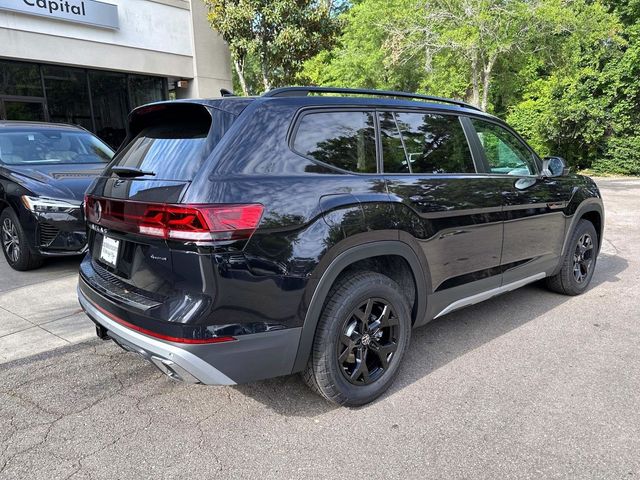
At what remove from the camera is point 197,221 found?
87.0 inches

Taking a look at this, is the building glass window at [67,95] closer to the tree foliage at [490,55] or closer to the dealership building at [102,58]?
the dealership building at [102,58]

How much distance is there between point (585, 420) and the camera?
273 cm

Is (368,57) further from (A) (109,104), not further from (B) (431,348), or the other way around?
(B) (431,348)

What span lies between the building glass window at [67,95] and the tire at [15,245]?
7.54 metres

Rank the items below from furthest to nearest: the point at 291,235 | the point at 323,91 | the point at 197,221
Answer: the point at 323,91
the point at 291,235
the point at 197,221

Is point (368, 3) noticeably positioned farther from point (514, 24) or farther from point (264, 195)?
point (264, 195)

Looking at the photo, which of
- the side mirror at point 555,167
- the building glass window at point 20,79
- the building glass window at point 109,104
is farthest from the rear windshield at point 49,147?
the building glass window at point 109,104

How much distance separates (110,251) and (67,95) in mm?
11422

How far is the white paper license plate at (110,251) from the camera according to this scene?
270 cm

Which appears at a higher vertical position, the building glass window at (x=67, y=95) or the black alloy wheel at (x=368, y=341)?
the building glass window at (x=67, y=95)

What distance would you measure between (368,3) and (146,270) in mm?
19222

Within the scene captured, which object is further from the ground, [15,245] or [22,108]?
[22,108]

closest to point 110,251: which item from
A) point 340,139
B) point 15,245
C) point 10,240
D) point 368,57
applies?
point 340,139

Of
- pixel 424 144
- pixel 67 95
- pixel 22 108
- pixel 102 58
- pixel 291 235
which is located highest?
pixel 102 58
